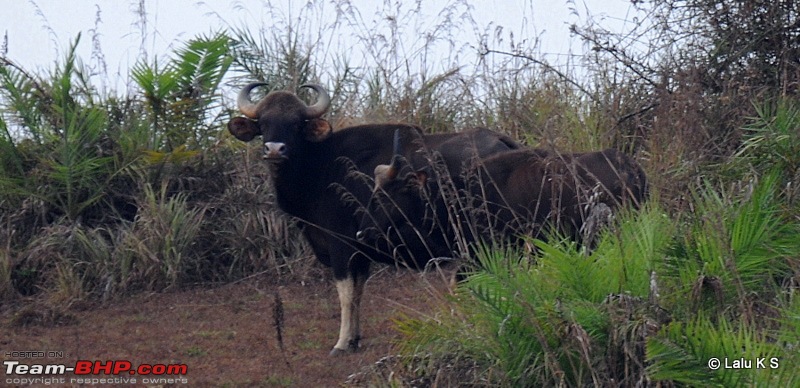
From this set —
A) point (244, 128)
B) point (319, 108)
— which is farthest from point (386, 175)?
point (244, 128)

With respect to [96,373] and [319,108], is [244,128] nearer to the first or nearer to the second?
[319,108]

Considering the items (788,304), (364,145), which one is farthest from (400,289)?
(788,304)

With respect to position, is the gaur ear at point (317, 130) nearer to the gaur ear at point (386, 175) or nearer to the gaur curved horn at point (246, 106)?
the gaur curved horn at point (246, 106)

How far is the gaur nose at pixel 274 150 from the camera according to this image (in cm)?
828

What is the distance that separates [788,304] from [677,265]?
585 mm

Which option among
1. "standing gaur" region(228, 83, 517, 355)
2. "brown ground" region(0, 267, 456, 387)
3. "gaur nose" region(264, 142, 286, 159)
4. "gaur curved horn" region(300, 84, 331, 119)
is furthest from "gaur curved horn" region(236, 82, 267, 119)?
"brown ground" region(0, 267, 456, 387)

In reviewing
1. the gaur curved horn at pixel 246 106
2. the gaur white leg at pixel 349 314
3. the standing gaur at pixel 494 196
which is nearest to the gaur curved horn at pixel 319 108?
the gaur curved horn at pixel 246 106

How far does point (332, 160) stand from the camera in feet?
28.5

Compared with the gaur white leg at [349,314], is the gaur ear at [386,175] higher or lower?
higher

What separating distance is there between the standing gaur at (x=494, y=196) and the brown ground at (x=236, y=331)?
457 mm

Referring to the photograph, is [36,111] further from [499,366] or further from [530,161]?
[499,366]

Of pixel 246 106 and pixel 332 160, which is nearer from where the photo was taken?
pixel 332 160

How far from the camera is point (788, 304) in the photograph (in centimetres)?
553

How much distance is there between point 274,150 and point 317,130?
0.58 meters
